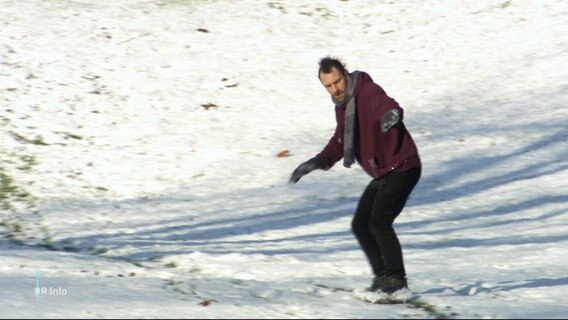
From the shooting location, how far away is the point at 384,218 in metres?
6.78

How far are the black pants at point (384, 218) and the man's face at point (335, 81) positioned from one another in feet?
2.13

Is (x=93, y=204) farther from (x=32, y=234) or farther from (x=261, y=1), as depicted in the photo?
(x=261, y=1)

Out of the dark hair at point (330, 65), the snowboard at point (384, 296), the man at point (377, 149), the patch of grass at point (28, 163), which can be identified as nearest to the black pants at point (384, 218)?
the man at point (377, 149)

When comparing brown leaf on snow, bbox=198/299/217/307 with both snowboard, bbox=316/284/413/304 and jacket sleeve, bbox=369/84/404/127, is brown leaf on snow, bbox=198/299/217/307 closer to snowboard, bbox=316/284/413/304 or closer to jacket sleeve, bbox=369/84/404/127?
snowboard, bbox=316/284/413/304

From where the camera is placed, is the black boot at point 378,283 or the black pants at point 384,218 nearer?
the black pants at point 384,218

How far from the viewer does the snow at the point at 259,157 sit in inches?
299

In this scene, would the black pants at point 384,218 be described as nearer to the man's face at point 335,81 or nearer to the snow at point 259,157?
the snow at point 259,157

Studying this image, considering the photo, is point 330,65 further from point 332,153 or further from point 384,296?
point 384,296

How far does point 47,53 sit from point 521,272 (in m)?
11.2

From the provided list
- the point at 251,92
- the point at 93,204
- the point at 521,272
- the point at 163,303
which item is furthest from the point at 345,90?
the point at 251,92

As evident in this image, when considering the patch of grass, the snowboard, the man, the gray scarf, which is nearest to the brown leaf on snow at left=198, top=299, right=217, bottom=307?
the snowboard

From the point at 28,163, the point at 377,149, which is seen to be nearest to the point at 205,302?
the point at 377,149

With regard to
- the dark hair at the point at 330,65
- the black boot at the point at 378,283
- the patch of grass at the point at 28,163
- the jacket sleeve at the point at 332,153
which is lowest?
the patch of grass at the point at 28,163

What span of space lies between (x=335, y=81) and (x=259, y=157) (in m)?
6.76
